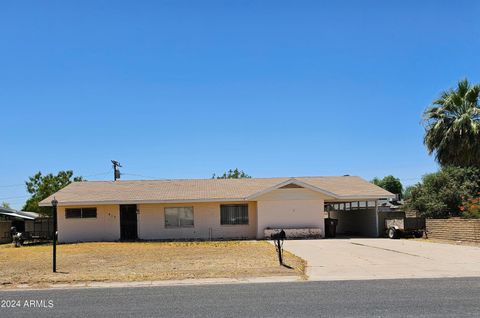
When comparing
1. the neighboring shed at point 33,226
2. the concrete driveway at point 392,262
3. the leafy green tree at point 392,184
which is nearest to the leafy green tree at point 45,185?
the neighboring shed at point 33,226

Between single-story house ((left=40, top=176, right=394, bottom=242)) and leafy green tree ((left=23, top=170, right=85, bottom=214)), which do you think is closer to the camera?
single-story house ((left=40, top=176, right=394, bottom=242))

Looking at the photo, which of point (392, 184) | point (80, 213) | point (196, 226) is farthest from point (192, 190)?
point (392, 184)

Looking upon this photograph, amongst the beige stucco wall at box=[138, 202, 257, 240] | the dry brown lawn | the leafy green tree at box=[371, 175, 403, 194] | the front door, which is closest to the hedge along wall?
the dry brown lawn

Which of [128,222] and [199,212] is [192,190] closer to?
[199,212]

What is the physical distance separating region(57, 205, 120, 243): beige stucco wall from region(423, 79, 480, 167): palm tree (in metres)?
18.1

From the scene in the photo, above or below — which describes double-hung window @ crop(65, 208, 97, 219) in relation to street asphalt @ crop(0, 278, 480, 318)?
above

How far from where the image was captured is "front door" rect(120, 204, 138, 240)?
99.2 ft

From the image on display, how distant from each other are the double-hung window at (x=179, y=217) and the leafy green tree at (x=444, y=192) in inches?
573

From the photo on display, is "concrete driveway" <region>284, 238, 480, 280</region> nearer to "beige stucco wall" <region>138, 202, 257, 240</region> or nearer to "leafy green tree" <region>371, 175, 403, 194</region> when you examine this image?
"beige stucco wall" <region>138, 202, 257, 240</region>

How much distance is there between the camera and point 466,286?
11188 mm

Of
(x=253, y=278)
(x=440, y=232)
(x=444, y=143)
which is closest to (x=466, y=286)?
(x=253, y=278)

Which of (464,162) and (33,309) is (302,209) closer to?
(464,162)

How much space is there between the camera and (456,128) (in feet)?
87.6

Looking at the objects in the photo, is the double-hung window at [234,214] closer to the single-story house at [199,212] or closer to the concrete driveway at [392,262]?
the single-story house at [199,212]
